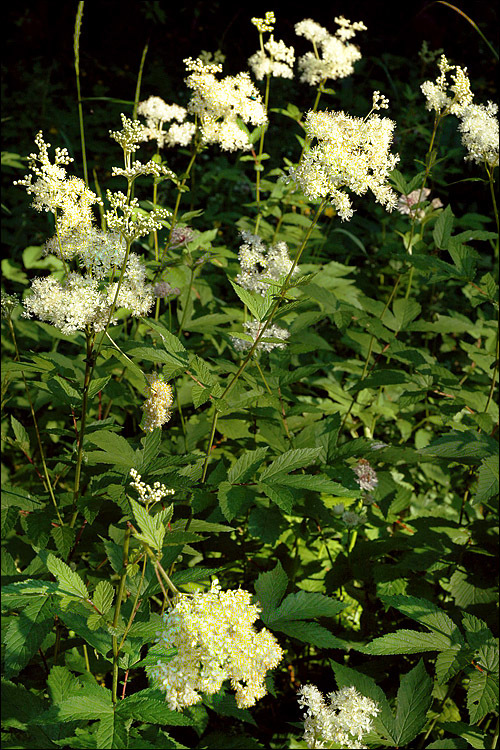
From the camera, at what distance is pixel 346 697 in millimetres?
1527

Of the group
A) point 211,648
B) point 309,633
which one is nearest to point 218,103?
point 309,633

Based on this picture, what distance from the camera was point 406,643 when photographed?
1748mm

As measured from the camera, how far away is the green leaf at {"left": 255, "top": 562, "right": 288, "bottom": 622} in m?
1.80

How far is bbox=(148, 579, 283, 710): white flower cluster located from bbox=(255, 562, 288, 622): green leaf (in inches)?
18.8

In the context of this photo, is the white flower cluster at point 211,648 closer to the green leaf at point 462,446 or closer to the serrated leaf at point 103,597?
the serrated leaf at point 103,597

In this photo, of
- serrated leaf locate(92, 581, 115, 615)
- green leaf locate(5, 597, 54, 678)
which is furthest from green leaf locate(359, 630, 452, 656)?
green leaf locate(5, 597, 54, 678)

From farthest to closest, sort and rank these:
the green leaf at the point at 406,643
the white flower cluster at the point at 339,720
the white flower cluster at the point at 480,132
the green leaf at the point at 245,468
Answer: the white flower cluster at the point at 480,132
the green leaf at the point at 245,468
the green leaf at the point at 406,643
the white flower cluster at the point at 339,720

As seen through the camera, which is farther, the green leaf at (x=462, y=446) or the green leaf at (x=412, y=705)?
the green leaf at (x=462, y=446)

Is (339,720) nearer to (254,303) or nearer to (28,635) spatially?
(28,635)

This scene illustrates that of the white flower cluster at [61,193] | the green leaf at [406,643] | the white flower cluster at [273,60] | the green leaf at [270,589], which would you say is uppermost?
the white flower cluster at [273,60]

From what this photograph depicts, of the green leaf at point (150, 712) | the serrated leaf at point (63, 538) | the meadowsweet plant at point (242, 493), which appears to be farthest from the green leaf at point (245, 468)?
the green leaf at point (150, 712)

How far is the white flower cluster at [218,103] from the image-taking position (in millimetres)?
2549

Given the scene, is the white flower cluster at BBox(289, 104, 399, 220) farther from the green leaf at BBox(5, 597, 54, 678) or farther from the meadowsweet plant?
the green leaf at BBox(5, 597, 54, 678)

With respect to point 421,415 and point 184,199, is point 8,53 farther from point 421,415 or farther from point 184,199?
point 421,415
